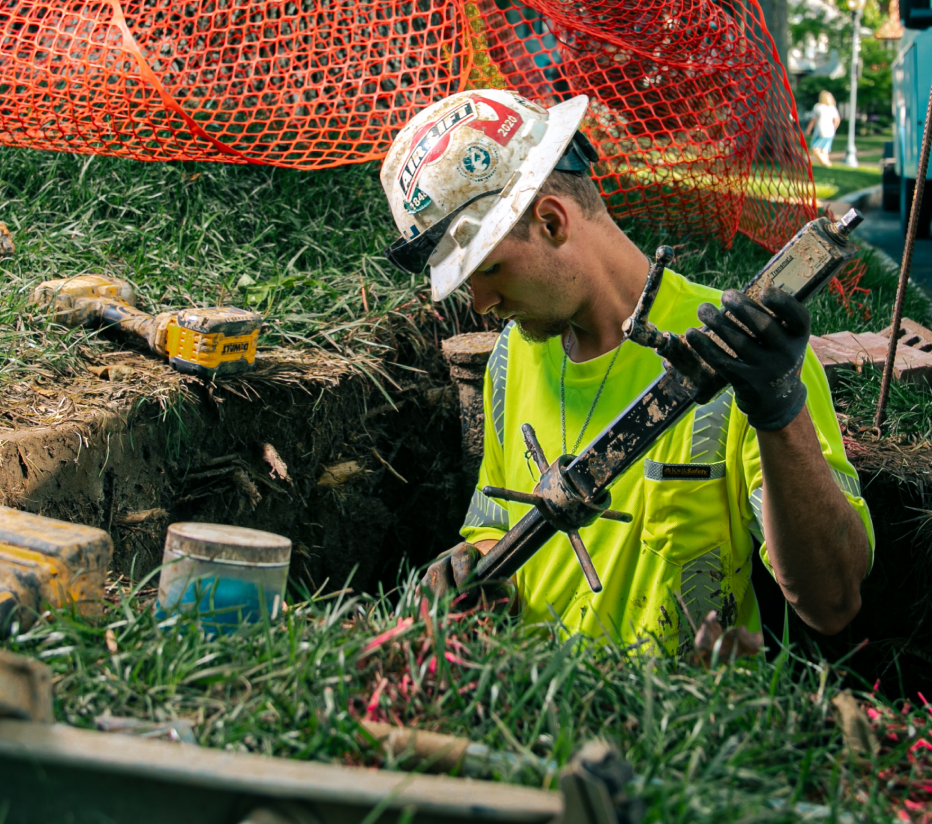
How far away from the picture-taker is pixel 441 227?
7.36ft

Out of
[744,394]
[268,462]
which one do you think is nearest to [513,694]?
[744,394]

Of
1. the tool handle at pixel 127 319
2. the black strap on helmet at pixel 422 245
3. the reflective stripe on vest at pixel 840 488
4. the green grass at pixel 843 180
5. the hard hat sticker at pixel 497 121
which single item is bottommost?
the green grass at pixel 843 180

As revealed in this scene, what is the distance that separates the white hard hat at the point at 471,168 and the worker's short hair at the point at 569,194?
0.10 ft

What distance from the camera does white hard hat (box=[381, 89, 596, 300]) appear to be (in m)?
2.16

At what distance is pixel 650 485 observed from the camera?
2.20 metres

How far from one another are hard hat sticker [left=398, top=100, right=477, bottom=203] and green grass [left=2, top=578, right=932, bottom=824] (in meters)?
1.17

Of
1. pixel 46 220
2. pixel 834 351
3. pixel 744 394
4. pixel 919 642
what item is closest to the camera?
pixel 744 394

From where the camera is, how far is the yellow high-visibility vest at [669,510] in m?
2.13

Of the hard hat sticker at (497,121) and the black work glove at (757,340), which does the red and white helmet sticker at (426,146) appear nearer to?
the hard hat sticker at (497,121)

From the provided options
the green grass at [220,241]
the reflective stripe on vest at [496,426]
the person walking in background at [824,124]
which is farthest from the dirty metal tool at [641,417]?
the person walking in background at [824,124]

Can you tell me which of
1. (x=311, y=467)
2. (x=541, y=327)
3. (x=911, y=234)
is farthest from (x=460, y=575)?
(x=911, y=234)

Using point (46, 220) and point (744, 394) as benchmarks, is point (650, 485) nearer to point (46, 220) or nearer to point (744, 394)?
point (744, 394)

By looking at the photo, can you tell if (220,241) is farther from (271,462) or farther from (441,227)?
(441,227)

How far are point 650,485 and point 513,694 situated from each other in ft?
3.17
